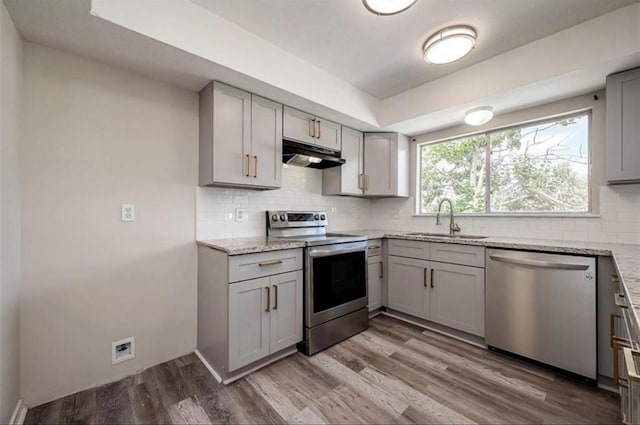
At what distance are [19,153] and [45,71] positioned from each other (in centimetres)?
54

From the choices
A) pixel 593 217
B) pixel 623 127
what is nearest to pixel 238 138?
pixel 623 127

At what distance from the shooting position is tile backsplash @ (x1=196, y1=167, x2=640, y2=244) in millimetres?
2119

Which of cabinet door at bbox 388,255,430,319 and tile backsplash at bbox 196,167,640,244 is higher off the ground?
tile backsplash at bbox 196,167,640,244

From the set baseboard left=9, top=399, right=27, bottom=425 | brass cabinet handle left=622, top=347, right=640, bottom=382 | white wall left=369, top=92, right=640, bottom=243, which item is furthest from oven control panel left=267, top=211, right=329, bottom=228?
brass cabinet handle left=622, top=347, right=640, bottom=382

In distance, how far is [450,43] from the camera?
74.2 inches

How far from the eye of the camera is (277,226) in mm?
2645

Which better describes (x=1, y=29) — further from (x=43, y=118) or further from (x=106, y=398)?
(x=106, y=398)

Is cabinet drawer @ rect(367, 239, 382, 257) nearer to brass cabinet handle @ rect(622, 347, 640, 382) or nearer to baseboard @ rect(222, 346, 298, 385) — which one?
baseboard @ rect(222, 346, 298, 385)

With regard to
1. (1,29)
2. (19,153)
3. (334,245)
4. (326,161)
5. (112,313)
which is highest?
(1,29)

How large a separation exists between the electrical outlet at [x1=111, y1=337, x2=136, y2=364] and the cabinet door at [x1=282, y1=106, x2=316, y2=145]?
2012mm

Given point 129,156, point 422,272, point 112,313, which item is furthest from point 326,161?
point 112,313

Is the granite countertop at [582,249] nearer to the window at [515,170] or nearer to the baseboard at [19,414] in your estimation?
the window at [515,170]

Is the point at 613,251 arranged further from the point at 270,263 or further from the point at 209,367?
the point at 209,367

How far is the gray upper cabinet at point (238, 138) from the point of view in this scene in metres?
2.05
